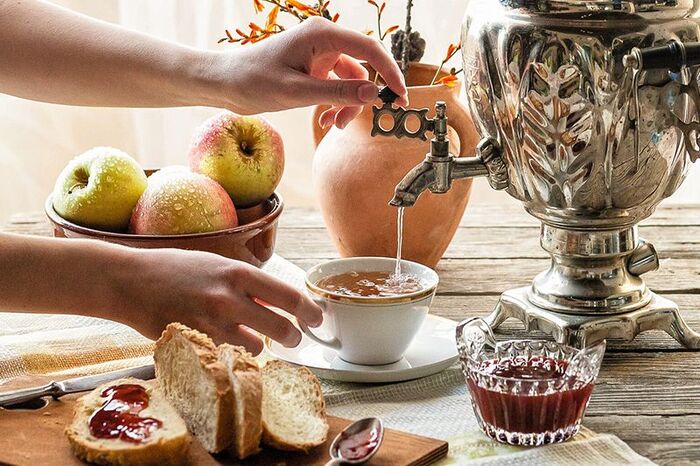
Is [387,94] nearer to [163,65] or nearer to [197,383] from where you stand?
[163,65]

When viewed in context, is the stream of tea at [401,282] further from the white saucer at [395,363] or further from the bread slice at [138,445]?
the bread slice at [138,445]

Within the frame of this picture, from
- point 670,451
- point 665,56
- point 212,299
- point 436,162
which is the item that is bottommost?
point 670,451

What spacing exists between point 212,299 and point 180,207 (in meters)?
0.26

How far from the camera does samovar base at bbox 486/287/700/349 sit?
120 cm

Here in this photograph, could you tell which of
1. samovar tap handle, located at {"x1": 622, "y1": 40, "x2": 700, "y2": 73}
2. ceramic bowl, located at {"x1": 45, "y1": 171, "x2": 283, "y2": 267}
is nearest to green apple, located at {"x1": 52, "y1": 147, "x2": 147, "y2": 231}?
ceramic bowl, located at {"x1": 45, "y1": 171, "x2": 283, "y2": 267}

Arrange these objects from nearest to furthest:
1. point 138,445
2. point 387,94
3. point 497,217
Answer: point 138,445 → point 387,94 → point 497,217

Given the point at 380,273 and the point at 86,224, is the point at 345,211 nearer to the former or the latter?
the point at 380,273

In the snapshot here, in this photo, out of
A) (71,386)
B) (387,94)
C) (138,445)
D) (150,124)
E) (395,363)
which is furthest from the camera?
(150,124)

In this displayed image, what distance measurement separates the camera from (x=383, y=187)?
1.41 m

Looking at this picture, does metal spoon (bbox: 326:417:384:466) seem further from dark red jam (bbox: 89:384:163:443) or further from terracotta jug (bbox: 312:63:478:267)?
terracotta jug (bbox: 312:63:478:267)

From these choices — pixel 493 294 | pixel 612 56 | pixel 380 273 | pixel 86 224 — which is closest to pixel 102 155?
pixel 86 224

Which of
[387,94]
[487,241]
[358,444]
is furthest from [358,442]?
[487,241]

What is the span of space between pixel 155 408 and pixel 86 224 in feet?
1.38

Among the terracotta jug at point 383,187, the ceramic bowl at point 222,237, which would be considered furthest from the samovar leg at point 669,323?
the ceramic bowl at point 222,237
